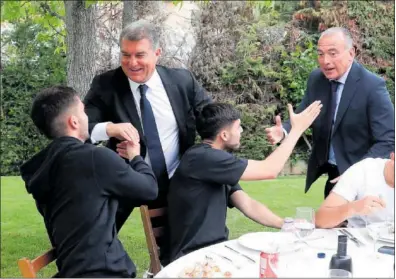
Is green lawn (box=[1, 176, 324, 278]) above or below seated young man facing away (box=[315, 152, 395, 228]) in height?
below

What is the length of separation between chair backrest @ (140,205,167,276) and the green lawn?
1.56 metres

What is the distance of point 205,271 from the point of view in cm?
204

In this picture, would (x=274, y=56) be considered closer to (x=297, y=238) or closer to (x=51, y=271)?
(x=51, y=271)

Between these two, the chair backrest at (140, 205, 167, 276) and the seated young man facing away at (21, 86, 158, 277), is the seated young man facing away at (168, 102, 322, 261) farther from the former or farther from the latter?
the seated young man facing away at (21, 86, 158, 277)

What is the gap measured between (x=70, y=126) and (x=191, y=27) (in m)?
6.32

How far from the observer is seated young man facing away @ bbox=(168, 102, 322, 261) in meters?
2.68

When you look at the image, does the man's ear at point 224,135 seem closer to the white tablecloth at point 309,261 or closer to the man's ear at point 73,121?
the white tablecloth at point 309,261

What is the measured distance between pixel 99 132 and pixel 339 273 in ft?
4.73

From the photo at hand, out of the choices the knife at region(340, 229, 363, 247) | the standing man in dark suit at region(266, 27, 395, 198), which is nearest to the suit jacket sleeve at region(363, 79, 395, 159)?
the standing man in dark suit at region(266, 27, 395, 198)

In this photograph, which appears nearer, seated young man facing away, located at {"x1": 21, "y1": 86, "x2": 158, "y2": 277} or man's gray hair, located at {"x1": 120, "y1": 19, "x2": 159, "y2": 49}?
seated young man facing away, located at {"x1": 21, "y1": 86, "x2": 158, "y2": 277}

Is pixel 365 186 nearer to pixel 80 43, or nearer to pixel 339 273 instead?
pixel 339 273

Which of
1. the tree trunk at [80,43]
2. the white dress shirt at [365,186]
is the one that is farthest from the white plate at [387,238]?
the tree trunk at [80,43]

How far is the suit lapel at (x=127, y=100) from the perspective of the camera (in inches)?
121

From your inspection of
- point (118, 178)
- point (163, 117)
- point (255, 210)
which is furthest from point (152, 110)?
point (118, 178)
